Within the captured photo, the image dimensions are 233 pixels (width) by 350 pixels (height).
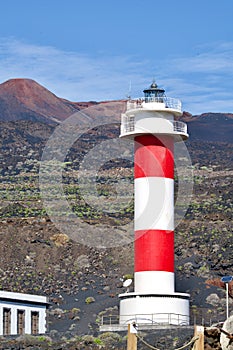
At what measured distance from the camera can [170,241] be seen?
39500 millimetres

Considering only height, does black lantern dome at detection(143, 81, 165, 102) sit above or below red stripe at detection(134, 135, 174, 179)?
above

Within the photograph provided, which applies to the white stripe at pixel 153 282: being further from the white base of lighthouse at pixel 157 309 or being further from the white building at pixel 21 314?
the white building at pixel 21 314

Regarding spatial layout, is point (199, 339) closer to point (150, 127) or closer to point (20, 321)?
point (150, 127)

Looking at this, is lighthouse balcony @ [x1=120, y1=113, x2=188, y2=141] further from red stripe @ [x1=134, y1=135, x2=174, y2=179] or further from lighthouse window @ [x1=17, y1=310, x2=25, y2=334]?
lighthouse window @ [x1=17, y1=310, x2=25, y2=334]

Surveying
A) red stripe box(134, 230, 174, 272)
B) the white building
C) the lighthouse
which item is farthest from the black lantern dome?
the white building

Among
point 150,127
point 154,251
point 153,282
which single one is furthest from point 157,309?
point 150,127

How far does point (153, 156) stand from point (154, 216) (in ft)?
6.70

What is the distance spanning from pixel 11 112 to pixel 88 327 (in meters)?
136

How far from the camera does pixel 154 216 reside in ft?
129

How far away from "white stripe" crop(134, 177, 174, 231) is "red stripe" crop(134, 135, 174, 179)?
24 centimetres

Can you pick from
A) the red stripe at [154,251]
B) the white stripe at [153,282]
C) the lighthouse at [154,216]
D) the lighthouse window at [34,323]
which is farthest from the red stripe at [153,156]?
the lighthouse window at [34,323]

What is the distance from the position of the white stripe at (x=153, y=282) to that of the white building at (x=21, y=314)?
512 cm

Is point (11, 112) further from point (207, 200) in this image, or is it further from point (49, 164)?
Result: point (207, 200)

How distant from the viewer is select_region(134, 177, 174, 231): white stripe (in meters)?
39.5
